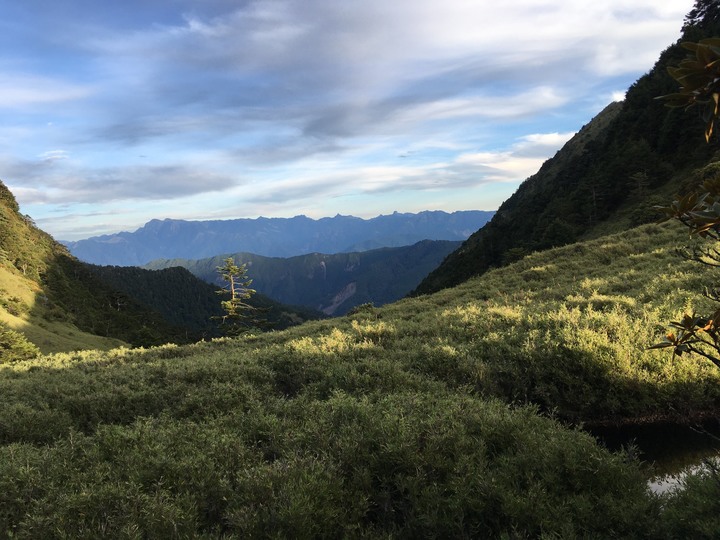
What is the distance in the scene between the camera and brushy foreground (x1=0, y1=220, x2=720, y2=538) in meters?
4.68

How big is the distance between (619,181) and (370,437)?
224ft

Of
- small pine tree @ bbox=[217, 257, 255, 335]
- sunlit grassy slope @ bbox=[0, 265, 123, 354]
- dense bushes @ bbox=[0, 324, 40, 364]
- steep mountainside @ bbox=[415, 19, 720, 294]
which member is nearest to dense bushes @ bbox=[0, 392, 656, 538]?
steep mountainside @ bbox=[415, 19, 720, 294]

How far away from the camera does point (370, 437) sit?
6.18 meters

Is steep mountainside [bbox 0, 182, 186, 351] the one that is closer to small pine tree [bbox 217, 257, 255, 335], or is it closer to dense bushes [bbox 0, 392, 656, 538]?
small pine tree [bbox 217, 257, 255, 335]

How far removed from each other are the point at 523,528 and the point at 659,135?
77245mm

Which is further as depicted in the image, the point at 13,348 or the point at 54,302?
the point at 54,302

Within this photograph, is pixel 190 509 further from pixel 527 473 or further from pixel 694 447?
pixel 694 447

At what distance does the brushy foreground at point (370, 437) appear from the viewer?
15.4 ft

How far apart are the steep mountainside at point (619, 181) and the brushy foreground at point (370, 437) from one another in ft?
108

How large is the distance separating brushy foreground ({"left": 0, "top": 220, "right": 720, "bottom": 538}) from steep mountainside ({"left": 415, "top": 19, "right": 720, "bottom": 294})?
108 ft

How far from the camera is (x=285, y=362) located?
40.0 ft

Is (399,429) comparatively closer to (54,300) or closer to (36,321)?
(36,321)

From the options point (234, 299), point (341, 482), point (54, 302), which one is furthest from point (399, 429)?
point (54, 302)

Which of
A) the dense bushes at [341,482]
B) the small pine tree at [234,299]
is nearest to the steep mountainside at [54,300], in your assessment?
the small pine tree at [234,299]
